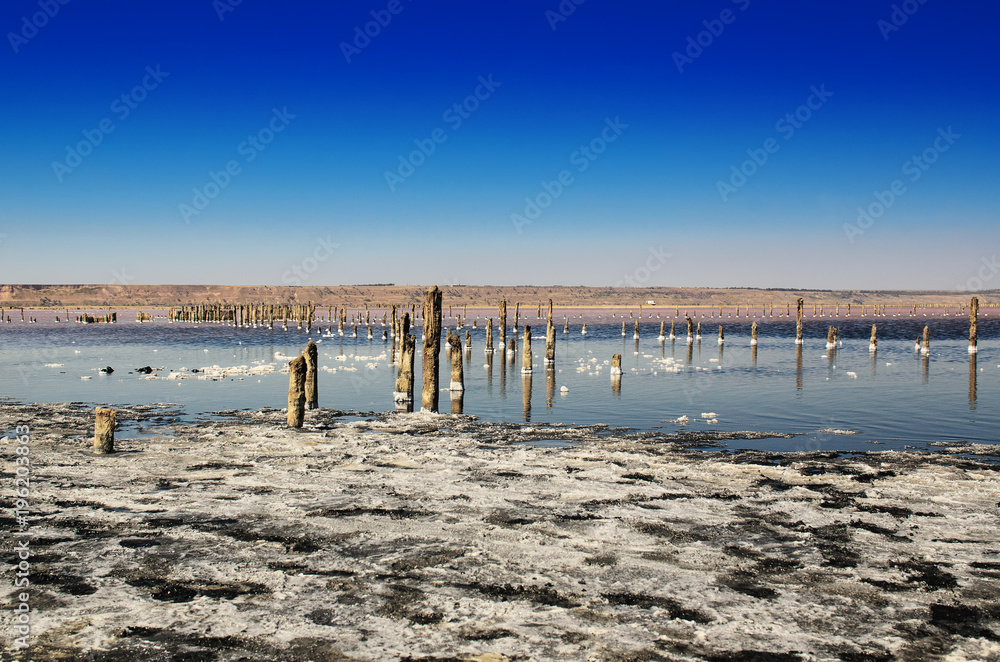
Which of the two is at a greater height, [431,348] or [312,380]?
[431,348]

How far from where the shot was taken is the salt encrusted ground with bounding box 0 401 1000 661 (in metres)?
5.88

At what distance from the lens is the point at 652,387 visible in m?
28.6

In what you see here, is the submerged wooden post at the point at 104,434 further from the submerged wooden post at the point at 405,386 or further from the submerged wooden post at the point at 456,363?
the submerged wooden post at the point at 456,363

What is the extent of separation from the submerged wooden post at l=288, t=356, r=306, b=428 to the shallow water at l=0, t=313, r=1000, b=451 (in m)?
5.51

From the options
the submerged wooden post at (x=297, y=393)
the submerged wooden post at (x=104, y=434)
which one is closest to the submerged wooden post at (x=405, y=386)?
the submerged wooden post at (x=297, y=393)

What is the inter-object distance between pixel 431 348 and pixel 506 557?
13.9 metres

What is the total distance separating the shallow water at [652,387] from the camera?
65.4 ft

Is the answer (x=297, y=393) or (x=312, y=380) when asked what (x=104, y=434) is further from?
(x=312, y=380)

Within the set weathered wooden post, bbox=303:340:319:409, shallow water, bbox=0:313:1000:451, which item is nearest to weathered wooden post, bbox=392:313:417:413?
shallow water, bbox=0:313:1000:451

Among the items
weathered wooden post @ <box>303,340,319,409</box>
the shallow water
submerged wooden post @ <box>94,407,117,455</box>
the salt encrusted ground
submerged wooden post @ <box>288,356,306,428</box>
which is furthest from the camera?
weathered wooden post @ <box>303,340,319,409</box>

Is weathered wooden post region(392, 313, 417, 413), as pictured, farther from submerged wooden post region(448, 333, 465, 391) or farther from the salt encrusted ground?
the salt encrusted ground

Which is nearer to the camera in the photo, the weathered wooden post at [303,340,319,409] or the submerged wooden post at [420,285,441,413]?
the weathered wooden post at [303,340,319,409]

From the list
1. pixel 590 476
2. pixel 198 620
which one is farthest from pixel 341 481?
pixel 198 620

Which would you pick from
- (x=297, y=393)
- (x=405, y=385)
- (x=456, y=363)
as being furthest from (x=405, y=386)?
(x=297, y=393)
